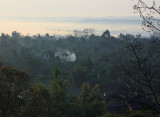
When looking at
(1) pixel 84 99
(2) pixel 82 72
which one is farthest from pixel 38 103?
(2) pixel 82 72

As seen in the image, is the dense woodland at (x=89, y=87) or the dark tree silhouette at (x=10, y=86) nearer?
the dense woodland at (x=89, y=87)

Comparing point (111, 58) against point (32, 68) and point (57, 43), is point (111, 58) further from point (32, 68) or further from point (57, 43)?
point (57, 43)

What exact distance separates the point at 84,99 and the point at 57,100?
333 centimetres

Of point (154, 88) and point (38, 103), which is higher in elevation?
point (154, 88)

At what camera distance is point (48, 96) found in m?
16.5

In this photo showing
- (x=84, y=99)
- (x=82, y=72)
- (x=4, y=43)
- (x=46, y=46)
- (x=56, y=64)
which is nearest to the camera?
(x=84, y=99)

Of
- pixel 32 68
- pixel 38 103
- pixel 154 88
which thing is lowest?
pixel 32 68

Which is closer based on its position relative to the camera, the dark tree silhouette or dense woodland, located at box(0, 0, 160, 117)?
dense woodland, located at box(0, 0, 160, 117)

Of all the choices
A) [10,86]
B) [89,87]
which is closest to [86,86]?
[89,87]

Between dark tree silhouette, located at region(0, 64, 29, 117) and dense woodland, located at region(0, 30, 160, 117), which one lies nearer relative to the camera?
dense woodland, located at region(0, 30, 160, 117)

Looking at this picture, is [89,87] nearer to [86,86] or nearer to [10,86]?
[86,86]

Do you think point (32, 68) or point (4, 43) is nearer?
point (32, 68)

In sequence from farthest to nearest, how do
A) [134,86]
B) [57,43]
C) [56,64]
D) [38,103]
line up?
[57,43], [56,64], [38,103], [134,86]

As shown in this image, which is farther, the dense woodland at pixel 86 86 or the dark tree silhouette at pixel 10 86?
the dark tree silhouette at pixel 10 86
